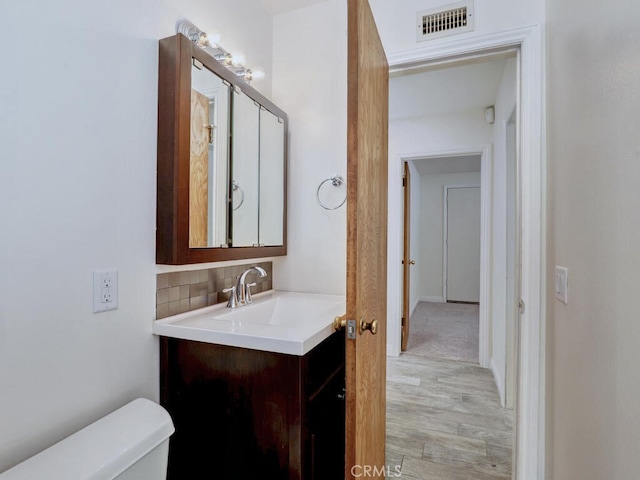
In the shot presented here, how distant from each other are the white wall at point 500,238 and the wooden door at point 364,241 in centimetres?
147

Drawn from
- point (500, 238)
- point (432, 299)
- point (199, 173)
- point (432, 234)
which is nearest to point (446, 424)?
point (500, 238)

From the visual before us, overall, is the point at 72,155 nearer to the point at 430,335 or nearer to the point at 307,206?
the point at 307,206

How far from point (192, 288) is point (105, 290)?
38cm

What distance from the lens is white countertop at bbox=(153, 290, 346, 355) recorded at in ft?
3.34

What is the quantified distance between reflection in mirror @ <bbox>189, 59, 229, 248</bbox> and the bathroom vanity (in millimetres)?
356

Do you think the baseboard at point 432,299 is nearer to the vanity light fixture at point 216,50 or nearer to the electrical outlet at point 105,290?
the vanity light fixture at point 216,50

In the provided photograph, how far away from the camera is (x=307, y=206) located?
1.86 metres

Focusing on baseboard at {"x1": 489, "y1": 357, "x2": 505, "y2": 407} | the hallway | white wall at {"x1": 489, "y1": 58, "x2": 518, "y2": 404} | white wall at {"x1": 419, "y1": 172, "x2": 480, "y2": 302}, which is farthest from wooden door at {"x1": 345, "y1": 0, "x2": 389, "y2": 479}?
white wall at {"x1": 419, "y1": 172, "x2": 480, "y2": 302}

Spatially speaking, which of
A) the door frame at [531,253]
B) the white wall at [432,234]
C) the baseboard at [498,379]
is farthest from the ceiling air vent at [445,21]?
the white wall at [432,234]

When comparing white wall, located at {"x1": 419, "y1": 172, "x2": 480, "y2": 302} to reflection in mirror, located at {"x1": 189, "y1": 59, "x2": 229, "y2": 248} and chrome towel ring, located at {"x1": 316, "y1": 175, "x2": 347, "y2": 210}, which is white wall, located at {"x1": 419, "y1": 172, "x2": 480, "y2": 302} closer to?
chrome towel ring, located at {"x1": 316, "y1": 175, "x2": 347, "y2": 210}

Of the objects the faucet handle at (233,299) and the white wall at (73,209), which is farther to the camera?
the faucet handle at (233,299)

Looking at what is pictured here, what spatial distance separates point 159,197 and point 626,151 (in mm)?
1382

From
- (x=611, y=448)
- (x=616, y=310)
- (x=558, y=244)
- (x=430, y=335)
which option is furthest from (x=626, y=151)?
(x=430, y=335)

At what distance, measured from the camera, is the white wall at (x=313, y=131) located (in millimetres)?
1781
